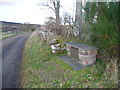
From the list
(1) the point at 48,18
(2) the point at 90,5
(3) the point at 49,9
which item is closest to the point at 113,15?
(2) the point at 90,5

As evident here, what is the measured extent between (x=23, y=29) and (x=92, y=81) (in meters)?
31.1

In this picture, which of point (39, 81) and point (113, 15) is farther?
point (39, 81)

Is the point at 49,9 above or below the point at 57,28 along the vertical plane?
above

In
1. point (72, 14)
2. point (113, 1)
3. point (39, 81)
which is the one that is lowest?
point (39, 81)

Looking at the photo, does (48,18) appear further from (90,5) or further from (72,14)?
(90,5)

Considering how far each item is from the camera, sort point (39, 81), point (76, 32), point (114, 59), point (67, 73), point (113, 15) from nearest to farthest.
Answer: point (113, 15), point (114, 59), point (39, 81), point (67, 73), point (76, 32)

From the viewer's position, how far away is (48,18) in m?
11.3

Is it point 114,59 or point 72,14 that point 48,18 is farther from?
point 114,59

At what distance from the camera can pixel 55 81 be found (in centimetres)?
312

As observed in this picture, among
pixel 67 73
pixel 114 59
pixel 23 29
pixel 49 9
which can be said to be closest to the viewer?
pixel 114 59

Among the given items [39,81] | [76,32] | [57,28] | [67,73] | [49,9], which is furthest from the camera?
[49,9]

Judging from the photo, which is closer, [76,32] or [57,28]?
[76,32]

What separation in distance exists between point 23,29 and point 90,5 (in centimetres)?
3009

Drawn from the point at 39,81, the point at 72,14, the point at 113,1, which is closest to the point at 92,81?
the point at 39,81
